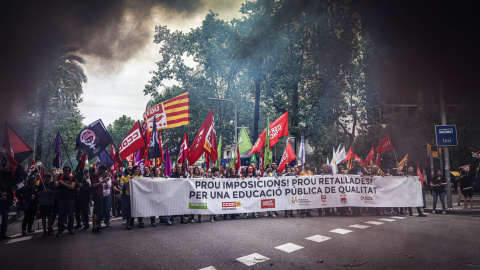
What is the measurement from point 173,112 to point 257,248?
7.47 m

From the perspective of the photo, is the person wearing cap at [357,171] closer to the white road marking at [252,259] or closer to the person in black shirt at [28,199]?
the white road marking at [252,259]

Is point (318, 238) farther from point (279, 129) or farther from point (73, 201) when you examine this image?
point (279, 129)

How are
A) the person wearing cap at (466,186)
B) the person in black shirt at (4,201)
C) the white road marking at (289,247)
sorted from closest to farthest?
1. the white road marking at (289,247)
2. the person in black shirt at (4,201)
3. the person wearing cap at (466,186)

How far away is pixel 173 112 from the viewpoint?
1164 cm

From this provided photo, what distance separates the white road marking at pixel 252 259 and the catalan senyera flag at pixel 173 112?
7334mm

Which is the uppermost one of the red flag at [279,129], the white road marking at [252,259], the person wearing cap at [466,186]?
the red flag at [279,129]

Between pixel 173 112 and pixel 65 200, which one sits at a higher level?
pixel 173 112

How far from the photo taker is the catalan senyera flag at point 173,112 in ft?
37.7

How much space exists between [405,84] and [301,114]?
19.7 m

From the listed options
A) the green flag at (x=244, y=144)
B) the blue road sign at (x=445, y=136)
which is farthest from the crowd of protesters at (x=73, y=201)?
the green flag at (x=244, y=144)

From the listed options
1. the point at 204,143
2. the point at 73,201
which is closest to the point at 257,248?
the point at 73,201

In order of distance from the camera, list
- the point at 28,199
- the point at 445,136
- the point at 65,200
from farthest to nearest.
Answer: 1. the point at 445,136
2. the point at 28,199
3. the point at 65,200

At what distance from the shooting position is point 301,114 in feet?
73.6

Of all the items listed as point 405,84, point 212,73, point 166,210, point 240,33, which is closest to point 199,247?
point 166,210
